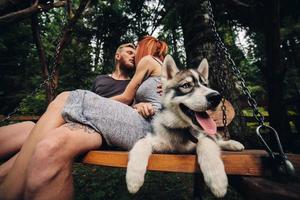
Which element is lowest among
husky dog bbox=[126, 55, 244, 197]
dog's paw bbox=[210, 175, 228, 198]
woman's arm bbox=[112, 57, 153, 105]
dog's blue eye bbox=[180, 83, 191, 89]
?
dog's paw bbox=[210, 175, 228, 198]

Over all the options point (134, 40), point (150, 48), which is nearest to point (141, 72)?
point (150, 48)

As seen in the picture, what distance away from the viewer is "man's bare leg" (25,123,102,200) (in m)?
1.73

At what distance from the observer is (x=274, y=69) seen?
441 cm

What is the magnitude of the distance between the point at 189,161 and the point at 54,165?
845mm

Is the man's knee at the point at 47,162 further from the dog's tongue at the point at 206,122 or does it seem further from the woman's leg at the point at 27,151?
the dog's tongue at the point at 206,122

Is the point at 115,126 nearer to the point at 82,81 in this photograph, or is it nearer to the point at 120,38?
the point at 82,81

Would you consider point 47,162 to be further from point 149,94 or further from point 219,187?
point 149,94

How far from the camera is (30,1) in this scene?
584 centimetres

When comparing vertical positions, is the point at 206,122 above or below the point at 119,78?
below

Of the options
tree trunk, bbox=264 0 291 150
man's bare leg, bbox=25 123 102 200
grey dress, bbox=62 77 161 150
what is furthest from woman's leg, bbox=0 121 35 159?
tree trunk, bbox=264 0 291 150

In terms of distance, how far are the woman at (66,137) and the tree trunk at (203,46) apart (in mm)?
2006

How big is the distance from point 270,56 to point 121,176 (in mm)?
3262

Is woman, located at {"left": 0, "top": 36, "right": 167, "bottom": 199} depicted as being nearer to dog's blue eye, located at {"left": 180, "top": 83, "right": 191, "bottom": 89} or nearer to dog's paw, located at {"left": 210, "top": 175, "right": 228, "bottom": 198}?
dog's blue eye, located at {"left": 180, "top": 83, "right": 191, "bottom": 89}

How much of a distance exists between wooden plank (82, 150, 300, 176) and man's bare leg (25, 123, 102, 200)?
19 cm
